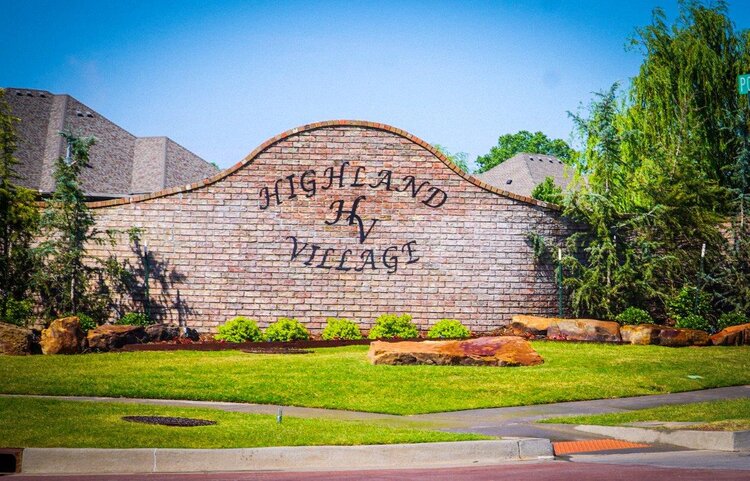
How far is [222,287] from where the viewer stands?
926 inches

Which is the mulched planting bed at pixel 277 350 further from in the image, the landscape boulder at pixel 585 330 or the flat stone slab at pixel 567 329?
the landscape boulder at pixel 585 330

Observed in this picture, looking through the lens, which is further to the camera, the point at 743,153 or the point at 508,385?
the point at 743,153

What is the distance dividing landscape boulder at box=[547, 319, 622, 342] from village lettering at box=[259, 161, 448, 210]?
15.1ft

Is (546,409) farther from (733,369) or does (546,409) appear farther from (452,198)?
(452,198)

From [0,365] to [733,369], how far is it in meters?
14.4

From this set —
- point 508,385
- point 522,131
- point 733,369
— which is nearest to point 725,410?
point 508,385

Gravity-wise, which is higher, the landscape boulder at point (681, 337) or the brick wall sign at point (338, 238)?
the brick wall sign at point (338, 238)

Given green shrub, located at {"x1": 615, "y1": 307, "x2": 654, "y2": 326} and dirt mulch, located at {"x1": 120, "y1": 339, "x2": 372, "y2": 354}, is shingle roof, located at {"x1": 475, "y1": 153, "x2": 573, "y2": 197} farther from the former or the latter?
dirt mulch, located at {"x1": 120, "y1": 339, "x2": 372, "y2": 354}

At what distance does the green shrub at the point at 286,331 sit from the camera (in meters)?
22.7

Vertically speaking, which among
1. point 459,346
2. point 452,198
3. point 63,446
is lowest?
point 63,446

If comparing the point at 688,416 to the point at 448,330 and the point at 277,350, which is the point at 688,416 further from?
the point at 448,330

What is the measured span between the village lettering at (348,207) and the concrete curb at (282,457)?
545 inches

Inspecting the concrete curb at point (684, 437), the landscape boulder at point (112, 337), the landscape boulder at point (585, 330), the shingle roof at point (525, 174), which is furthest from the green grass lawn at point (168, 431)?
the shingle roof at point (525, 174)

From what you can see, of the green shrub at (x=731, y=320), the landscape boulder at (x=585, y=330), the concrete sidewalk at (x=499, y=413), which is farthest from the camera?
the green shrub at (x=731, y=320)
